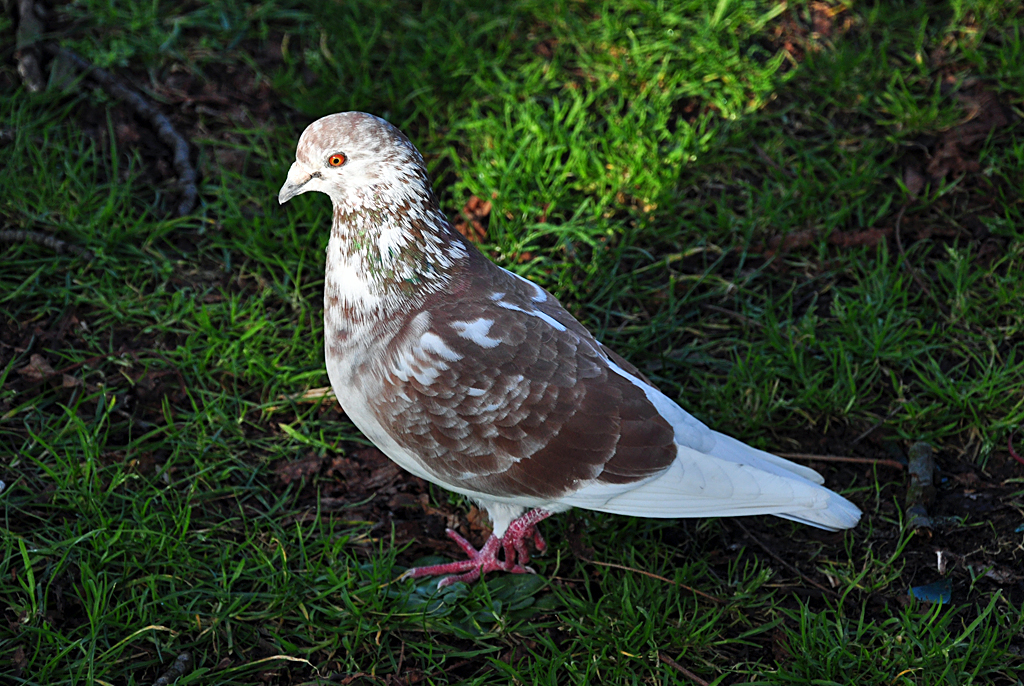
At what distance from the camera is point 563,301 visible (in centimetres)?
407

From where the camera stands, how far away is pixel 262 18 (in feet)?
16.4

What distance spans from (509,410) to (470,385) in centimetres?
15

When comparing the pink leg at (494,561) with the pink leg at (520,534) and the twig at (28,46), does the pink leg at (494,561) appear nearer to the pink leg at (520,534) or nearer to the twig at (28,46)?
the pink leg at (520,534)

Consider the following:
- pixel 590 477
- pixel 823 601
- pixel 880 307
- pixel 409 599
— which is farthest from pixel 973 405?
pixel 409 599

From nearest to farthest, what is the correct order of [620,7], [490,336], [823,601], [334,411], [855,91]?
[490,336]
[823,601]
[334,411]
[855,91]
[620,7]

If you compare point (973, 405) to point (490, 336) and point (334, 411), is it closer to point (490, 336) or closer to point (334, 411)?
point (490, 336)

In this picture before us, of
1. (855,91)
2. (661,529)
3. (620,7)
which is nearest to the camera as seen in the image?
(661,529)

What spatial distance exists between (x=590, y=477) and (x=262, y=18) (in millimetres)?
3589

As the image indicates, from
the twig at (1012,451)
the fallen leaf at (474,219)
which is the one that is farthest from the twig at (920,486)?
the fallen leaf at (474,219)

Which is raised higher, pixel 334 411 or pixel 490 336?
pixel 490 336

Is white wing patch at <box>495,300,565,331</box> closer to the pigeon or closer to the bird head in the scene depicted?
the pigeon

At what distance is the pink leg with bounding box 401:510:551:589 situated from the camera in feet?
10.4

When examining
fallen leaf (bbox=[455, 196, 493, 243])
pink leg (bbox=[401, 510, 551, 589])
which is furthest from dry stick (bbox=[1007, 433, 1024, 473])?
fallen leaf (bbox=[455, 196, 493, 243])

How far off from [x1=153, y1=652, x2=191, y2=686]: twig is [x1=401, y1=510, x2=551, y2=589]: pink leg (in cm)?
77
